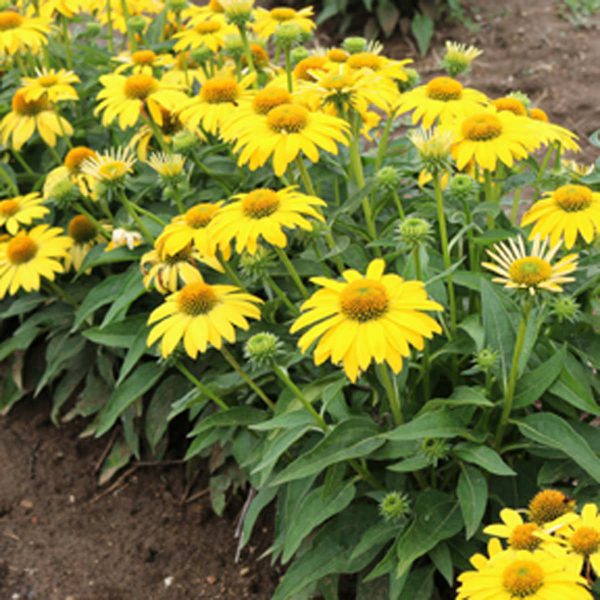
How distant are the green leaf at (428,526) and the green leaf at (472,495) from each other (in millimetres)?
45

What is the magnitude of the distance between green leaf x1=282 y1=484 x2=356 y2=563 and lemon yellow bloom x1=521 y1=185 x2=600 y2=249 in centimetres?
75

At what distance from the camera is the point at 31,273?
2889 millimetres

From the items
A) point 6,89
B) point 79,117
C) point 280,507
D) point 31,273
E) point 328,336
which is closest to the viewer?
point 328,336

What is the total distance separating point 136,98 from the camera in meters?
2.84

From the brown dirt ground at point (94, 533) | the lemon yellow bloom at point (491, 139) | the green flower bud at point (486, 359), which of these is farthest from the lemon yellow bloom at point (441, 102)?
the brown dirt ground at point (94, 533)

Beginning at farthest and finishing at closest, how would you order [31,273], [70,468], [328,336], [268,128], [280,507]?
[70,468] < [31,273] < [280,507] < [268,128] < [328,336]

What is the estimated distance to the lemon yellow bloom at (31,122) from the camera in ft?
10.2

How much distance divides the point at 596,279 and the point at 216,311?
0.91 m

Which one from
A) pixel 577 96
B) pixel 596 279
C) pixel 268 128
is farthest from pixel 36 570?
pixel 577 96

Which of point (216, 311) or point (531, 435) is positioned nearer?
point (531, 435)

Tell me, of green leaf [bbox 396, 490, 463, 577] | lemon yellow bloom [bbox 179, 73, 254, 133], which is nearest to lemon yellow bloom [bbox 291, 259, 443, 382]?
green leaf [bbox 396, 490, 463, 577]

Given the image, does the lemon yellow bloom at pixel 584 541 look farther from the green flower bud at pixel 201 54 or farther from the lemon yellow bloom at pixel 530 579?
the green flower bud at pixel 201 54

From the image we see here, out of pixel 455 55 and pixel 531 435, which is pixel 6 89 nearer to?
pixel 455 55

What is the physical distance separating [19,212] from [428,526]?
1733 mm
